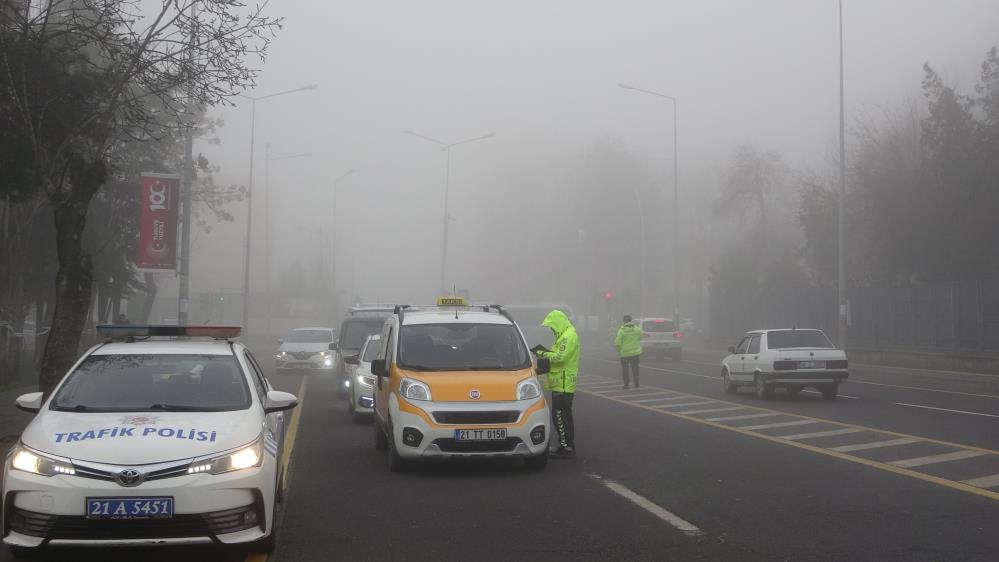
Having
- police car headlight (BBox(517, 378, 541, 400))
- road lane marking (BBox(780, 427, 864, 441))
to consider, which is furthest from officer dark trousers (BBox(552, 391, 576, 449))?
road lane marking (BBox(780, 427, 864, 441))

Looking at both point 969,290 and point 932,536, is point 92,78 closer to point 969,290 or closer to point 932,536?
point 932,536

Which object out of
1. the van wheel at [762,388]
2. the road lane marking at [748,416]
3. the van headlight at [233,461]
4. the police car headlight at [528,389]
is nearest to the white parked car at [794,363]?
the van wheel at [762,388]

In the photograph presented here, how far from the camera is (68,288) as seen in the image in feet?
44.6

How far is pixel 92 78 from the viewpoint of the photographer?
603 inches

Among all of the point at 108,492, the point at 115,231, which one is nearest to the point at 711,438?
the point at 108,492

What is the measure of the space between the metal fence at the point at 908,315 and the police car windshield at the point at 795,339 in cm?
1229

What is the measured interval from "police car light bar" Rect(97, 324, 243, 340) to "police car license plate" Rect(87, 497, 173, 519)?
2.46m

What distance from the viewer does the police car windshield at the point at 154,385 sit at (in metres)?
7.65

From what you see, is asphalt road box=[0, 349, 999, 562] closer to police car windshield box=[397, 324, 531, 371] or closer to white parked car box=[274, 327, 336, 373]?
police car windshield box=[397, 324, 531, 371]

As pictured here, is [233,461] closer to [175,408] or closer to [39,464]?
[175,408]

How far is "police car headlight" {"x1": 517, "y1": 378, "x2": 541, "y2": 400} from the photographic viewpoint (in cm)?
1090

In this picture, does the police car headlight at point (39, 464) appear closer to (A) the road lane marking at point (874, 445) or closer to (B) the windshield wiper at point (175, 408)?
(B) the windshield wiper at point (175, 408)

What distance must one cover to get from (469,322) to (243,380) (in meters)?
4.26

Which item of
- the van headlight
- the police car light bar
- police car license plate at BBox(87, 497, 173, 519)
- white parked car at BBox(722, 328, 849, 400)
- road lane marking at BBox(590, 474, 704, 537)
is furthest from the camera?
white parked car at BBox(722, 328, 849, 400)
